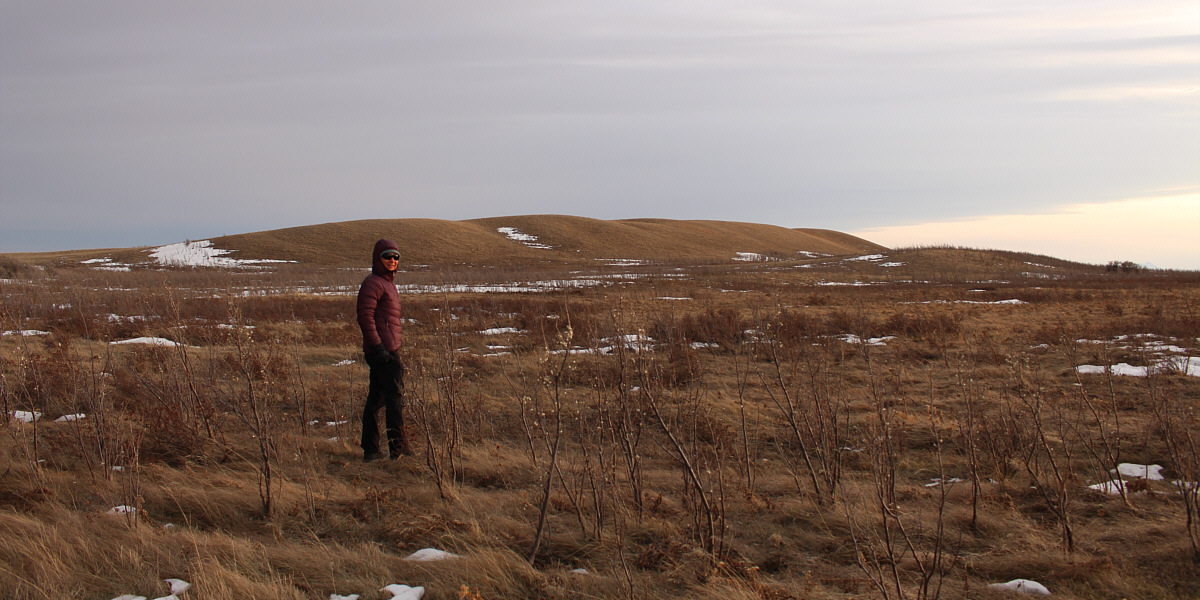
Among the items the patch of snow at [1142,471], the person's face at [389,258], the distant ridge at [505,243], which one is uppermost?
the distant ridge at [505,243]

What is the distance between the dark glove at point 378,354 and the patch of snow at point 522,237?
219 feet

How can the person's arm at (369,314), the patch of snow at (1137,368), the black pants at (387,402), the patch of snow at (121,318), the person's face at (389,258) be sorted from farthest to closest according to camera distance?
1. the patch of snow at (121,318)
2. the patch of snow at (1137,368)
3. the person's face at (389,258)
4. the black pants at (387,402)
5. the person's arm at (369,314)

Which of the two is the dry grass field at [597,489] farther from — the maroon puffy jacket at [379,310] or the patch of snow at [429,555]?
the maroon puffy jacket at [379,310]

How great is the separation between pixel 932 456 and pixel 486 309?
13.6 m

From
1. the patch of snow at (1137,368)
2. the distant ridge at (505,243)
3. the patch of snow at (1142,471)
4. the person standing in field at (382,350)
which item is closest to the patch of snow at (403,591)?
the person standing in field at (382,350)

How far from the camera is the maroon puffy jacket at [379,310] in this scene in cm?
460

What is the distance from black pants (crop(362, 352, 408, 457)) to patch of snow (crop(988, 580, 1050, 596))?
388cm

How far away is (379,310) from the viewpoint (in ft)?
15.6

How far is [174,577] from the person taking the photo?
2947 millimetres

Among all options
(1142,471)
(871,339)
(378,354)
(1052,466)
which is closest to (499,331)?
(871,339)

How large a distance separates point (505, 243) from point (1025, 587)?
70713 millimetres

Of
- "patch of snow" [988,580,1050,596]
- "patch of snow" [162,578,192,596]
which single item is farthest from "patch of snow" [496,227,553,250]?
"patch of snow" [988,580,1050,596]

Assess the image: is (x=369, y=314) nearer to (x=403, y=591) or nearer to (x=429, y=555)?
(x=429, y=555)

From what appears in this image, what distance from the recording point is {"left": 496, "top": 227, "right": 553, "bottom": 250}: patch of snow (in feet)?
238
